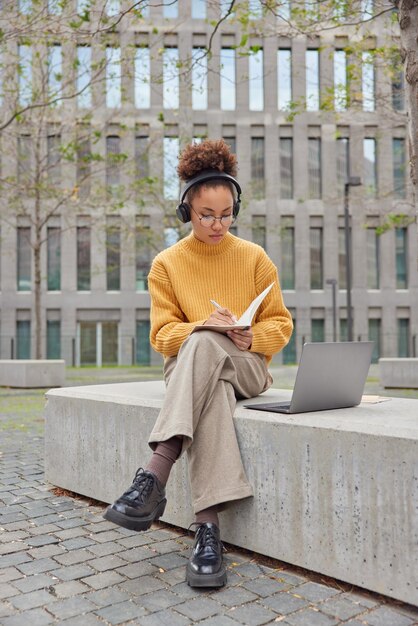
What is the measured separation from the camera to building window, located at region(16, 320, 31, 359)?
31500 millimetres

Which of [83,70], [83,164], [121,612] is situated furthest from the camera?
[83,70]

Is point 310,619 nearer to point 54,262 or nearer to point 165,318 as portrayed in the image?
→ point 165,318

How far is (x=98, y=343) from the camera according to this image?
3195 cm

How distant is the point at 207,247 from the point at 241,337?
717 mm

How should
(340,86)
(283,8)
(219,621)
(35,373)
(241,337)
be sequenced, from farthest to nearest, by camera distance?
(35,373), (340,86), (283,8), (241,337), (219,621)

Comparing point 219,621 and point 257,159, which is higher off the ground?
point 257,159

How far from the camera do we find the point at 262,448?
3213mm

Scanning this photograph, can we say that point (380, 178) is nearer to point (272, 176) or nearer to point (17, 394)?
point (272, 176)

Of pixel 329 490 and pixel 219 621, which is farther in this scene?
pixel 329 490

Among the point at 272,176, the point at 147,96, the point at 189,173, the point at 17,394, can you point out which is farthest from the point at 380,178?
the point at 189,173

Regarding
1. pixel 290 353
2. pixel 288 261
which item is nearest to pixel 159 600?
pixel 290 353

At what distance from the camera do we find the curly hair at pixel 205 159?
3826 mm

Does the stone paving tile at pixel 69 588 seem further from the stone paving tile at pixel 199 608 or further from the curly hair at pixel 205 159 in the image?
the curly hair at pixel 205 159

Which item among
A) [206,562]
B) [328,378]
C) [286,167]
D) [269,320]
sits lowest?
[206,562]
